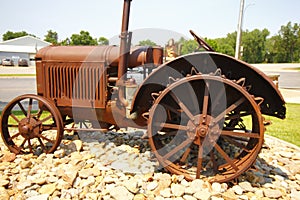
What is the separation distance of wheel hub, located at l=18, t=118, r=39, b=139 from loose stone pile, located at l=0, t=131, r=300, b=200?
0.87ft

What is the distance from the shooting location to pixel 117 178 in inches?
103

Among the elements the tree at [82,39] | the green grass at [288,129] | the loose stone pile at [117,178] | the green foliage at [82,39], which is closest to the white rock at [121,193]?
the loose stone pile at [117,178]

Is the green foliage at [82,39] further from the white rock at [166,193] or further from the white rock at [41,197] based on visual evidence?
the white rock at [166,193]

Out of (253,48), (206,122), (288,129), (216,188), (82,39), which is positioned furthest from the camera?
(253,48)

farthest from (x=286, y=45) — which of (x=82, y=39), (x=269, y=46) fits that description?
(x=82, y=39)

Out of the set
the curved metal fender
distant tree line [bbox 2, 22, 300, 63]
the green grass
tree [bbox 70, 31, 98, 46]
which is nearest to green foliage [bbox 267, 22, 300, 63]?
distant tree line [bbox 2, 22, 300, 63]

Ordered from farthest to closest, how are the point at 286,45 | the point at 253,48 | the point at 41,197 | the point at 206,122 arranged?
the point at 253,48
the point at 286,45
the point at 206,122
the point at 41,197

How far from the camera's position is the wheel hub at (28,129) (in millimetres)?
3111

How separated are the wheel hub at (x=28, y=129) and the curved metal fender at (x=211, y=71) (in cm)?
137

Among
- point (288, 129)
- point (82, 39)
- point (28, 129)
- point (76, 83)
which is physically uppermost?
point (82, 39)

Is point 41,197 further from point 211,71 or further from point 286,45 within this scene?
point 286,45

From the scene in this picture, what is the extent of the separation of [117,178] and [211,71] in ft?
4.98

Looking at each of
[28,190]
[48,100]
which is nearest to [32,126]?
[48,100]

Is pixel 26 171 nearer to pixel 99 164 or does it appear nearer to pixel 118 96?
pixel 99 164
